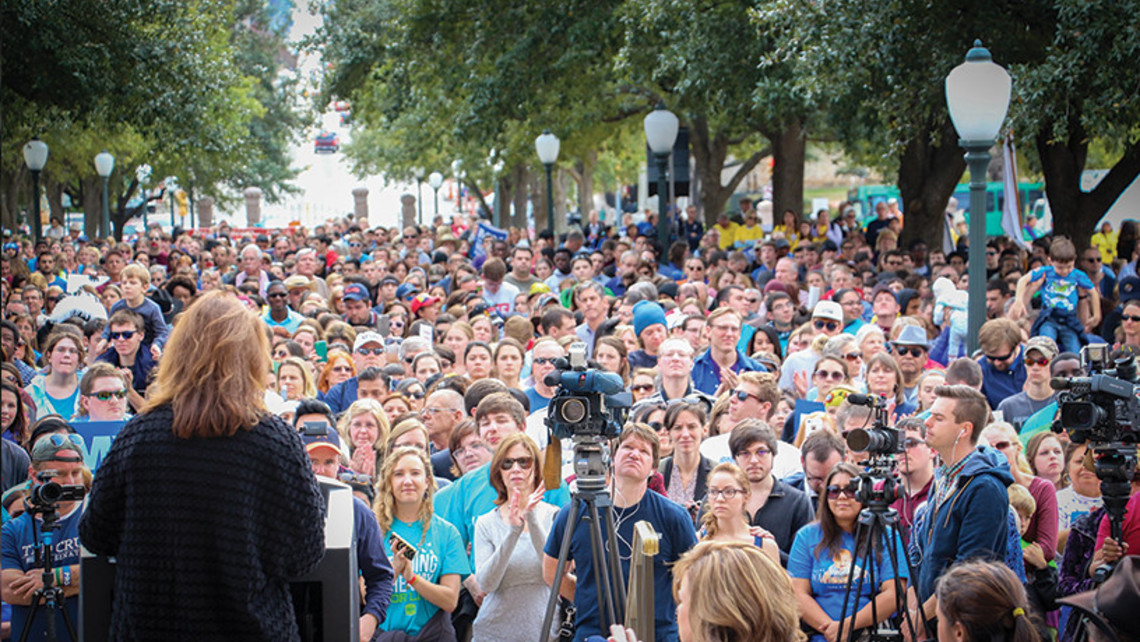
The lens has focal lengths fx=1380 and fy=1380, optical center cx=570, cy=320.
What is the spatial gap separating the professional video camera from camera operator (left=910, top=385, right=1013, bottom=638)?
1.30ft

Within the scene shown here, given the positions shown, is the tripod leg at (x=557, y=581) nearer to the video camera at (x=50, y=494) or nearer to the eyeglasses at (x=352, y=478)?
the eyeglasses at (x=352, y=478)

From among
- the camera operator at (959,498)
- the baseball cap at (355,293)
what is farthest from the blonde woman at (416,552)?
the baseball cap at (355,293)

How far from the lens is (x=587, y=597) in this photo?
20.0 feet

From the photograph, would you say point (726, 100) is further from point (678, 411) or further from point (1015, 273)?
point (678, 411)

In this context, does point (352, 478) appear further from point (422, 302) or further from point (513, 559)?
point (422, 302)

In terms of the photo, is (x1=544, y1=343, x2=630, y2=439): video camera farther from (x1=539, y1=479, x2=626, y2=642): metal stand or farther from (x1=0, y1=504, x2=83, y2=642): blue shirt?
(x1=0, y1=504, x2=83, y2=642): blue shirt

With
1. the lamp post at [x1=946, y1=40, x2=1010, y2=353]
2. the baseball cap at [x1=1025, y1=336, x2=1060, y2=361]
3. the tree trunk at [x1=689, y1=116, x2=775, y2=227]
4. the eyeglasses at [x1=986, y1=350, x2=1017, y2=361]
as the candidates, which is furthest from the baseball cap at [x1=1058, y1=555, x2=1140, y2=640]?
the tree trunk at [x1=689, y1=116, x2=775, y2=227]

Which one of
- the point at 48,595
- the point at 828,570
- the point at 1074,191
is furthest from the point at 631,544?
the point at 1074,191

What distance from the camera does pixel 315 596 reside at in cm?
428

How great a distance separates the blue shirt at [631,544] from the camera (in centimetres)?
607

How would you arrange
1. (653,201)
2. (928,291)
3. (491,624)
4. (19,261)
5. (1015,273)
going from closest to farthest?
(491,624)
(928,291)
(1015,273)
(19,261)
(653,201)

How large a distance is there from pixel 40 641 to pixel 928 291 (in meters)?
10.3

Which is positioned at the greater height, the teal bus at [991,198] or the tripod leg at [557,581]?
the teal bus at [991,198]

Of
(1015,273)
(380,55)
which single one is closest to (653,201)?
(380,55)
